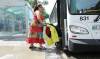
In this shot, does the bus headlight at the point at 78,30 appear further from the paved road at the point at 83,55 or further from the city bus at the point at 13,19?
the city bus at the point at 13,19

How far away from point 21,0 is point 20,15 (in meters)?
2.19

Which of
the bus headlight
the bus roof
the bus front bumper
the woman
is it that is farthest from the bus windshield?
the bus roof

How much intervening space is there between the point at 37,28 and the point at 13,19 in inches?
398

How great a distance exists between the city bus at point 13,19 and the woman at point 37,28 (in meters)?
7.92

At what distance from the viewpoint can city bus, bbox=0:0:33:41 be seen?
21.0 metres

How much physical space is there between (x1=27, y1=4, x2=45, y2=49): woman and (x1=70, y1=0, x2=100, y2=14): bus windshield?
2.09 metres

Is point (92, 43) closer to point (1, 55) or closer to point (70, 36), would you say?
point (70, 36)

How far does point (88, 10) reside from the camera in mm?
10695

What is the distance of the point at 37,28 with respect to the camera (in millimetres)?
12750

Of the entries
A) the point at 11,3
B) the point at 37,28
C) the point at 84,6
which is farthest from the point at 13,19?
→ the point at 84,6

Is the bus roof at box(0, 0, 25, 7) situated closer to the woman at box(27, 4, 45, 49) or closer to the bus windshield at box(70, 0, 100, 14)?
the woman at box(27, 4, 45, 49)

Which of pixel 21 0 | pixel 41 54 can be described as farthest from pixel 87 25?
pixel 21 0

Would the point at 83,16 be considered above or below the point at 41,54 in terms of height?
above

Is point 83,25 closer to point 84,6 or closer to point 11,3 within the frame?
point 84,6
